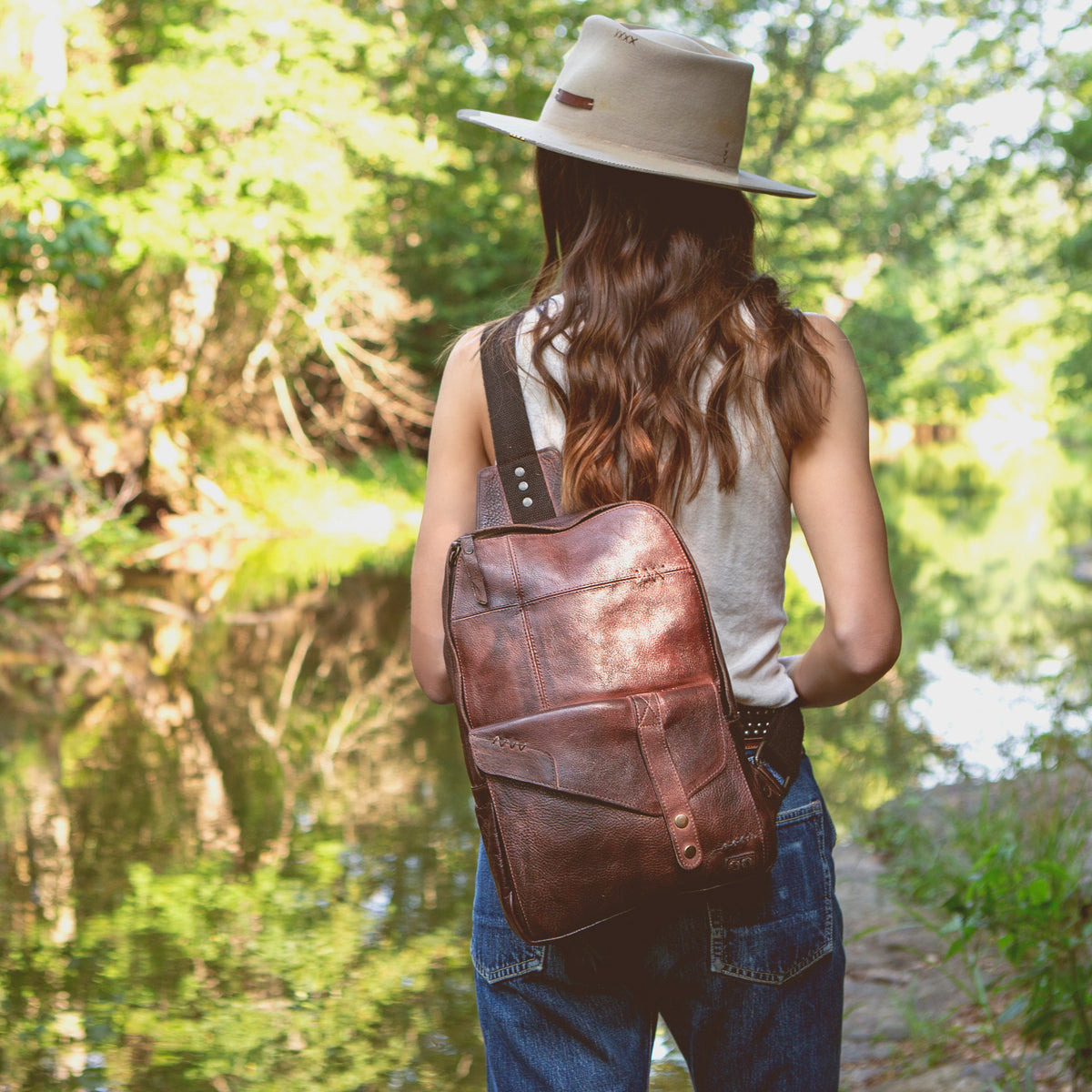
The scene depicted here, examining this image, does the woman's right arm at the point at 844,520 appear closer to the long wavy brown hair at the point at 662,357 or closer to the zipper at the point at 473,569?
the long wavy brown hair at the point at 662,357

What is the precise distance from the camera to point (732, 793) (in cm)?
137

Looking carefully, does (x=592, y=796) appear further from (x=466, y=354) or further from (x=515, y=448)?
(x=466, y=354)

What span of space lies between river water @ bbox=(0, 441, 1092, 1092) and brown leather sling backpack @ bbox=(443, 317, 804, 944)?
6.63 feet

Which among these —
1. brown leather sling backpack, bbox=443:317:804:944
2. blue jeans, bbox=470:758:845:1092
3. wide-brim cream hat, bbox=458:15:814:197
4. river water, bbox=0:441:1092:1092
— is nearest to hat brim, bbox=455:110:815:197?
wide-brim cream hat, bbox=458:15:814:197

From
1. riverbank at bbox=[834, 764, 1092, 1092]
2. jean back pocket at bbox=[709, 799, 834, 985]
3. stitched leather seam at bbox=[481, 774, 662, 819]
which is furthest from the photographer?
riverbank at bbox=[834, 764, 1092, 1092]

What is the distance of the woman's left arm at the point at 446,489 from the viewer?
59.6 inches

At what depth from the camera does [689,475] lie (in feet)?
4.84

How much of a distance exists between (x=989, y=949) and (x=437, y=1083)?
5.34 ft

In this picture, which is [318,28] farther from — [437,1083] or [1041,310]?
[1041,310]

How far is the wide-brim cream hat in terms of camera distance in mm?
1526

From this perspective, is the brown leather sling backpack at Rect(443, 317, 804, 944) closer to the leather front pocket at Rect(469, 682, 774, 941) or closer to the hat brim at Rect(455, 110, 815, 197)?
the leather front pocket at Rect(469, 682, 774, 941)

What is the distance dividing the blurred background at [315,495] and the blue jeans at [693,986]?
794 mm

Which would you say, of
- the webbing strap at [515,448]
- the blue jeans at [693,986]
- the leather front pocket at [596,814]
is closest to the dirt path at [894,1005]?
the blue jeans at [693,986]

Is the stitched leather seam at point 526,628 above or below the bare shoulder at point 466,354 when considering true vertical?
below
